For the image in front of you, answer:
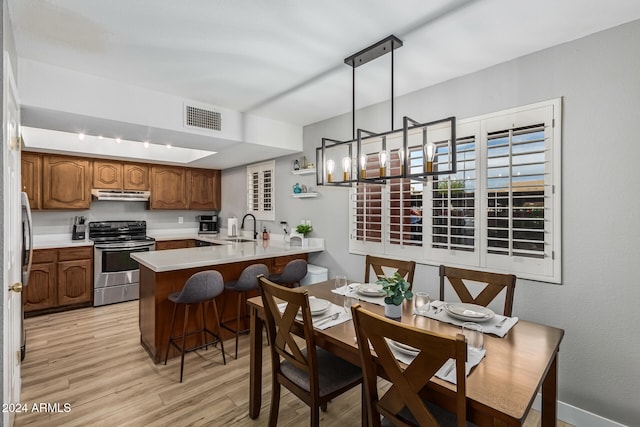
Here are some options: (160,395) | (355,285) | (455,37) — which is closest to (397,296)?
(355,285)

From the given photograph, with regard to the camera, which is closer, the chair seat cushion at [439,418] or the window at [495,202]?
the chair seat cushion at [439,418]

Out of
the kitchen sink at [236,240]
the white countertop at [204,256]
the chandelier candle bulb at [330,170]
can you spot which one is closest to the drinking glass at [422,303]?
the chandelier candle bulb at [330,170]

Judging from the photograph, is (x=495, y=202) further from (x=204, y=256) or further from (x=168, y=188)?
(x=168, y=188)

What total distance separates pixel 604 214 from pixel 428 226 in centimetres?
117

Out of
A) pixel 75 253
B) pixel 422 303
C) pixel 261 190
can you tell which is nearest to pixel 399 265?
pixel 422 303

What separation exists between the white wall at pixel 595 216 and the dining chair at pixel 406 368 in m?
1.33

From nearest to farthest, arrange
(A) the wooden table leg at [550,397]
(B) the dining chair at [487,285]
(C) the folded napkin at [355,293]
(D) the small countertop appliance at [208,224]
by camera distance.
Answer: (A) the wooden table leg at [550,397] → (B) the dining chair at [487,285] → (C) the folded napkin at [355,293] → (D) the small countertop appliance at [208,224]

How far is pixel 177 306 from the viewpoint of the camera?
9.23 feet

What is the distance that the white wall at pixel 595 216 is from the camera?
1843 millimetres

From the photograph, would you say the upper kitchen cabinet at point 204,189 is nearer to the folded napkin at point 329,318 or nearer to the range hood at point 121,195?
the range hood at point 121,195

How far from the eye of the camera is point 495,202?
2.36 meters

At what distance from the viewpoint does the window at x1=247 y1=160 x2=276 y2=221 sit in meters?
4.67

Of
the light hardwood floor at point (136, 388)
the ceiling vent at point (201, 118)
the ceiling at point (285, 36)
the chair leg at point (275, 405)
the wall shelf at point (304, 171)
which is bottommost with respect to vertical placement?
the light hardwood floor at point (136, 388)

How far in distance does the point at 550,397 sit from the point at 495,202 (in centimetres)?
130
